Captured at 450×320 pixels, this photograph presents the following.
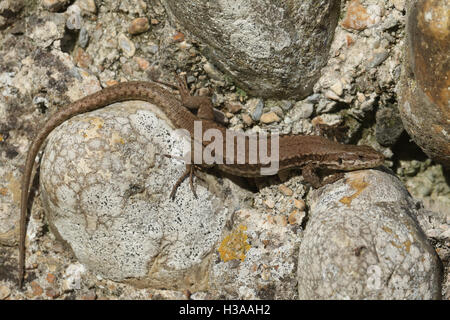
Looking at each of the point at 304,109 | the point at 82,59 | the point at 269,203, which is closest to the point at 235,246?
the point at 269,203

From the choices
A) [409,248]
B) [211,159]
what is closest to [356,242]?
[409,248]

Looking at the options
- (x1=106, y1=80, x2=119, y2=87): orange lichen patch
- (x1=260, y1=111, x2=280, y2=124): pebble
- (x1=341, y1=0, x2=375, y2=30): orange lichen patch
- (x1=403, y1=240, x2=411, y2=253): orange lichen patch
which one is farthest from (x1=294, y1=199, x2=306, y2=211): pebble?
(x1=106, y1=80, x2=119, y2=87): orange lichen patch

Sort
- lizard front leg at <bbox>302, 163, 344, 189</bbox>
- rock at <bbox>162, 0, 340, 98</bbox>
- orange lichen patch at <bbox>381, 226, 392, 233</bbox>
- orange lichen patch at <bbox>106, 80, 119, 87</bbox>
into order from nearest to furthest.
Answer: orange lichen patch at <bbox>381, 226, 392, 233</bbox> < rock at <bbox>162, 0, 340, 98</bbox> < lizard front leg at <bbox>302, 163, 344, 189</bbox> < orange lichen patch at <bbox>106, 80, 119, 87</bbox>

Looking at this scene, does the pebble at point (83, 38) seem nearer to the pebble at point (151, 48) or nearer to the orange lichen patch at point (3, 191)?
the pebble at point (151, 48)

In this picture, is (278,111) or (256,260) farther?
(278,111)

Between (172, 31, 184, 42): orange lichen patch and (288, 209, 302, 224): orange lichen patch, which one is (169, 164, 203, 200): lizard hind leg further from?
(172, 31, 184, 42): orange lichen patch

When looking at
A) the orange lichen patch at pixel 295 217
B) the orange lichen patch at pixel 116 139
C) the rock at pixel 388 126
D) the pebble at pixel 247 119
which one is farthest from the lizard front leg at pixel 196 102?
the rock at pixel 388 126

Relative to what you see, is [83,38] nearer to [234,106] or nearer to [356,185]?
[234,106]
